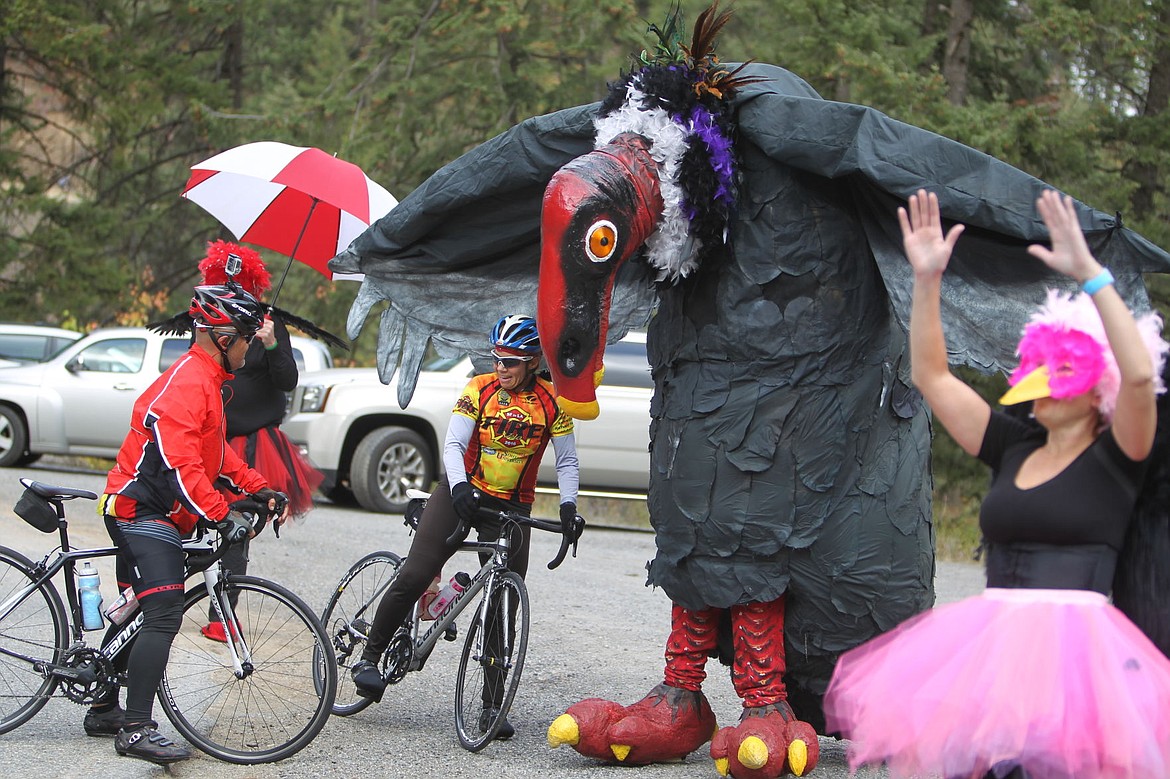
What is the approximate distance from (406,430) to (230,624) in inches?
271

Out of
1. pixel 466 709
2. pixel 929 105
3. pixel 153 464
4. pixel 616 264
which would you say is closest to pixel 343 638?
pixel 466 709

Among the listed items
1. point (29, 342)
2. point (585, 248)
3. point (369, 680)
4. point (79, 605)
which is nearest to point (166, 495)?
point (79, 605)

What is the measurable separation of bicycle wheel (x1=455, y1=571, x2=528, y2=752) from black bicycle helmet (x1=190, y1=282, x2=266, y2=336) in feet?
4.22

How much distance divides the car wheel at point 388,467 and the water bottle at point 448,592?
20.9 feet

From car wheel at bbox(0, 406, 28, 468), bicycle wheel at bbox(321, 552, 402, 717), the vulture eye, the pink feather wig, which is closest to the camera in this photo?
the pink feather wig

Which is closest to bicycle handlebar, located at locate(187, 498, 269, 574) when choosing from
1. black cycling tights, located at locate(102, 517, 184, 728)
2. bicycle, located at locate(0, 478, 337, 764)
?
bicycle, located at locate(0, 478, 337, 764)

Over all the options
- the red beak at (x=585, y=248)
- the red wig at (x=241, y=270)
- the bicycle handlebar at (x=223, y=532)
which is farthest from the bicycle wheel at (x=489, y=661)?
the red wig at (x=241, y=270)

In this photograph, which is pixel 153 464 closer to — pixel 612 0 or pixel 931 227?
pixel 931 227

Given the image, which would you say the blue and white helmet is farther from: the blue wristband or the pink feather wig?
the blue wristband

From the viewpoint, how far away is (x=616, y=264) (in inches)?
166

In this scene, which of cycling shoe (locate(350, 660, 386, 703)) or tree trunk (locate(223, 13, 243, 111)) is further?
tree trunk (locate(223, 13, 243, 111))

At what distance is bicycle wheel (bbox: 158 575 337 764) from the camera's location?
186 inches

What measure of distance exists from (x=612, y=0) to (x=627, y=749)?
527 inches

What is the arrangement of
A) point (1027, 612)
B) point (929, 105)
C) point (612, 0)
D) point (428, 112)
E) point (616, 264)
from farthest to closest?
Answer: 1. point (428, 112)
2. point (612, 0)
3. point (929, 105)
4. point (616, 264)
5. point (1027, 612)
